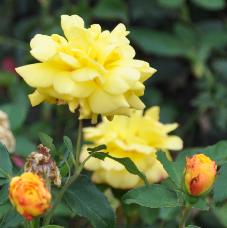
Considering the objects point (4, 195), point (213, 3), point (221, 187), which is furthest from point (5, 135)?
point (213, 3)

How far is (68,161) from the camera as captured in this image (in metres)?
0.99

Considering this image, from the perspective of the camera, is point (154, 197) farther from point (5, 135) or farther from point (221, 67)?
point (221, 67)

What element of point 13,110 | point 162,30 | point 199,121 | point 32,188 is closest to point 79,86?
point 32,188

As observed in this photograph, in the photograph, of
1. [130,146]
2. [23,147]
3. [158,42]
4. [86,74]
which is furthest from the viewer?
[158,42]

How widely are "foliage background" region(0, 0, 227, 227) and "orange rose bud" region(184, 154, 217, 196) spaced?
0.94 m

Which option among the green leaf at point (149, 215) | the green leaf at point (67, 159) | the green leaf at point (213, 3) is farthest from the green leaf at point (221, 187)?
the green leaf at point (213, 3)

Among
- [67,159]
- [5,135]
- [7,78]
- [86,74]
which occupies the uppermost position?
[86,74]

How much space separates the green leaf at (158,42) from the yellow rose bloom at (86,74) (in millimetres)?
1148

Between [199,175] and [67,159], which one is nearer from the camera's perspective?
[199,175]

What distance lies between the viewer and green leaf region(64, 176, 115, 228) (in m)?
0.95

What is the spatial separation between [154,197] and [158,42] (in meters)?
1.24

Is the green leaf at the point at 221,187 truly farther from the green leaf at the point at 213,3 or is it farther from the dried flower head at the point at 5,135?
the green leaf at the point at 213,3

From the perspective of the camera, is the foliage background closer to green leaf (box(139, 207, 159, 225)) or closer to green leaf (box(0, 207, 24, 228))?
green leaf (box(139, 207, 159, 225))

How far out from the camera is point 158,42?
7.00ft
